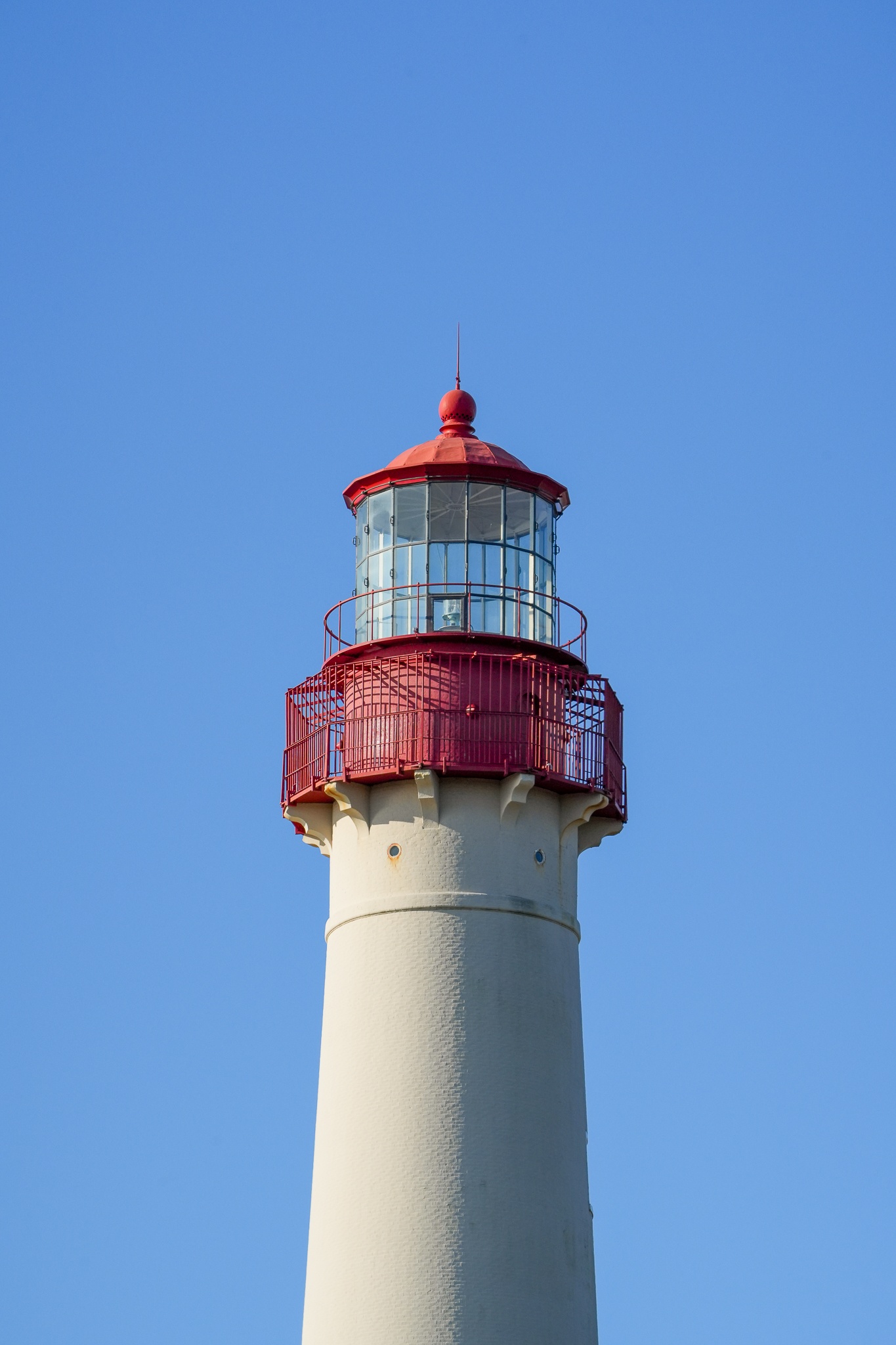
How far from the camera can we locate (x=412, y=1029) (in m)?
28.0

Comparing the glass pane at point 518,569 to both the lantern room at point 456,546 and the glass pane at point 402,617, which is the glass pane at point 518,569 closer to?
the lantern room at point 456,546

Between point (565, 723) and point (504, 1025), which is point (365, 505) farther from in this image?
point (504, 1025)

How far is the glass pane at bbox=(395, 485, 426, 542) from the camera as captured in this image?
2995cm

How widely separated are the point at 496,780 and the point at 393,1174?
166 inches

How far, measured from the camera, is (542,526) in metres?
30.4

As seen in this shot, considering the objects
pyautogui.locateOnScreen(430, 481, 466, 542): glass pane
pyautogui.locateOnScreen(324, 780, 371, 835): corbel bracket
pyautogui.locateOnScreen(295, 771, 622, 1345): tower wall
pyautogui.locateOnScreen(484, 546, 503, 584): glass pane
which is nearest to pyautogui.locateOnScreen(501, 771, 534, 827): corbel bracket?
pyautogui.locateOnScreen(295, 771, 622, 1345): tower wall

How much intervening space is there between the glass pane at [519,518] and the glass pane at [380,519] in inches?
51.0

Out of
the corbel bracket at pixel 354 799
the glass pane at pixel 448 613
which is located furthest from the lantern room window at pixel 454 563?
the corbel bracket at pixel 354 799

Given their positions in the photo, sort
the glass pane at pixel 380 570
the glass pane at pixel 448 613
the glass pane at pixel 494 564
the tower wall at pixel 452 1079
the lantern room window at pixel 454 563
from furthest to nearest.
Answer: the glass pane at pixel 380 570 → the glass pane at pixel 494 564 → the lantern room window at pixel 454 563 → the glass pane at pixel 448 613 → the tower wall at pixel 452 1079

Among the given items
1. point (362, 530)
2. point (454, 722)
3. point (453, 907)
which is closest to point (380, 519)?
point (362, 530)

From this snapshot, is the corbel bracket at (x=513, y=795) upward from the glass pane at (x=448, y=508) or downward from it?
downward

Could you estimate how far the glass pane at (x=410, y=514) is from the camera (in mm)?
29953

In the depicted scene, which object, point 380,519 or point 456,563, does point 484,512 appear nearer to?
point 456,563

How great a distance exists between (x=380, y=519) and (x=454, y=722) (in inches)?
110
